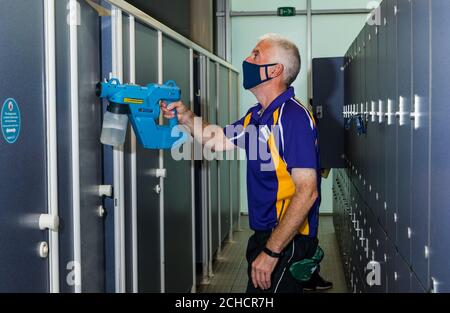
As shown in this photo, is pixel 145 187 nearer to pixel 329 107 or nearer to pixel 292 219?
pixel 292 219

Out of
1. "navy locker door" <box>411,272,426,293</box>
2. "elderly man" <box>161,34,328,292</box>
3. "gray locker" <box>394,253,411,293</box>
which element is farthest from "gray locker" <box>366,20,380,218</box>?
"navy locker door" <box>411,272,426,293</box>

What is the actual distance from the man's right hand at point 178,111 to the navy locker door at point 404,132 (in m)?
0.95

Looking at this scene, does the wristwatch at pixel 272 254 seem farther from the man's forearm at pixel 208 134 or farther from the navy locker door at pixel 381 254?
the man's forearm at pixel 208 134

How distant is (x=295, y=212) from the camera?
2355 mm

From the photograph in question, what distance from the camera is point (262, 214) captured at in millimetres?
2512

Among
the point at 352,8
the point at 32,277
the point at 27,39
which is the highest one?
the point at 352,8

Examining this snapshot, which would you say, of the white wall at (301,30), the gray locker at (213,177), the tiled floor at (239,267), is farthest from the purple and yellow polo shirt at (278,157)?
the white wall at (301,30)

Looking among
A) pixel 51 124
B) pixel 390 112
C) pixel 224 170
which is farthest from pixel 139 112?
pixel 224 170

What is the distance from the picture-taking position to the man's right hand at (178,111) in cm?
259

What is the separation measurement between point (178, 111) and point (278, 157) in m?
0.52

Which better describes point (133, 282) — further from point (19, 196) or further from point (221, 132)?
point (19, 196)
